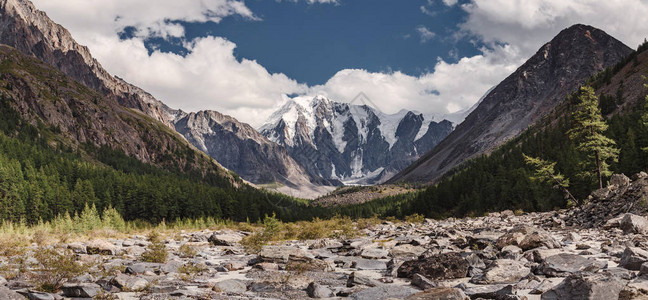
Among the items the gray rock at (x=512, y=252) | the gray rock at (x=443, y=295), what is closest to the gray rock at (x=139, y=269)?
the gray rock at (x=443, y=295)

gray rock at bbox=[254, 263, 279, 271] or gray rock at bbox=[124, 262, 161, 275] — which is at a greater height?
gray rock at bbox=[124, 262, 161, 275]

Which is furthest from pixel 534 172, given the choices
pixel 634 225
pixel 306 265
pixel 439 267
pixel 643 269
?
pixel 643 269

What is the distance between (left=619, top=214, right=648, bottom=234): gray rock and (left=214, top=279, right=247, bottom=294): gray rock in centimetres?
2189

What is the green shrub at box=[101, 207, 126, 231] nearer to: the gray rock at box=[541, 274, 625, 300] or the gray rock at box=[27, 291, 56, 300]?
the gray rock at box=[27, 291, 56, 300]

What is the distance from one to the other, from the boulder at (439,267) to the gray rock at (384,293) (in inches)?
69.8

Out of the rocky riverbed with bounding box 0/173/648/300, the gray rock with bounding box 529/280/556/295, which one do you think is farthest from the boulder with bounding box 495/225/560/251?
the gray rock with bounding box 529/280/556/295

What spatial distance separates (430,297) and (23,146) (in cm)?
16321

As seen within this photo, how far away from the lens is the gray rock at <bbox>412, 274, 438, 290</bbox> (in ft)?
49.4

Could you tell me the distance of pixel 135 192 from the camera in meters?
108

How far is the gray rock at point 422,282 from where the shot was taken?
1506 cm

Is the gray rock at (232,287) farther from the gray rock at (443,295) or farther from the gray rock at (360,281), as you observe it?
the gray rock at (443,295)

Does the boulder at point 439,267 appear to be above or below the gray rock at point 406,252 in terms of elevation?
above

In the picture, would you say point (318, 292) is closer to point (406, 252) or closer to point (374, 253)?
point (406, 252)

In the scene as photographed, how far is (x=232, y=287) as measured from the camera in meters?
16.9
